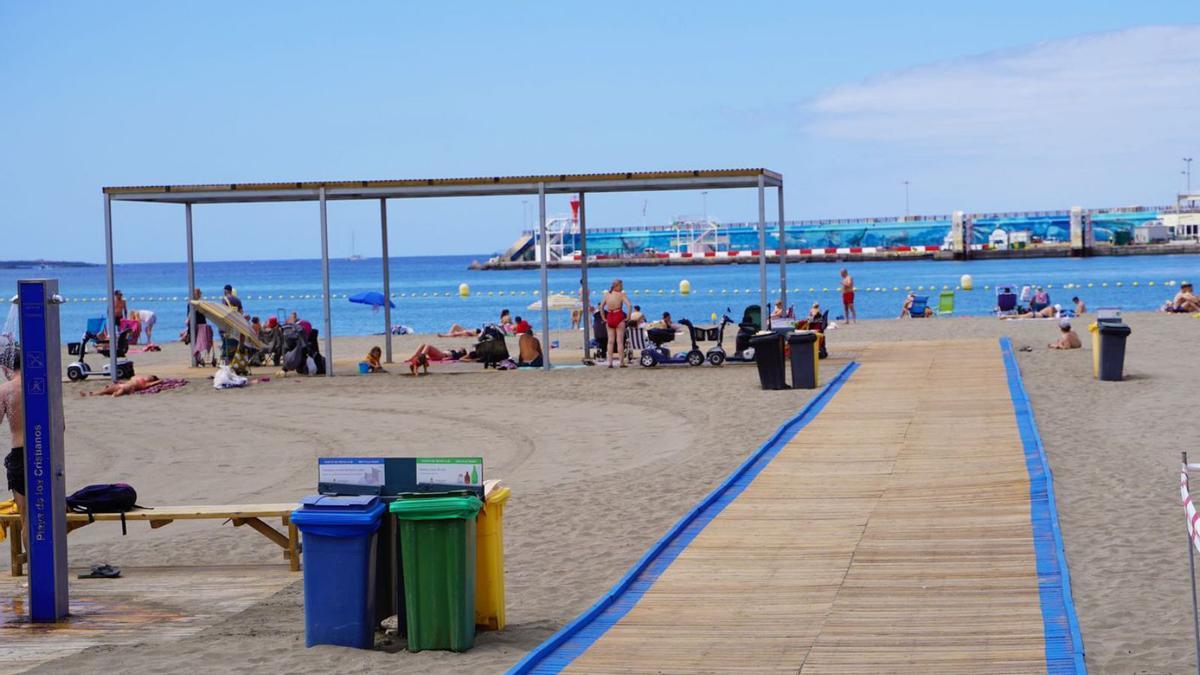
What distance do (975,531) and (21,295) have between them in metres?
5.53

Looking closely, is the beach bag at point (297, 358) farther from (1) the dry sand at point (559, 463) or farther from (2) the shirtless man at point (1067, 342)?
(2) the shirtless man at point (1067, 342)

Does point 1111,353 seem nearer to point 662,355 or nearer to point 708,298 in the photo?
point 662,355

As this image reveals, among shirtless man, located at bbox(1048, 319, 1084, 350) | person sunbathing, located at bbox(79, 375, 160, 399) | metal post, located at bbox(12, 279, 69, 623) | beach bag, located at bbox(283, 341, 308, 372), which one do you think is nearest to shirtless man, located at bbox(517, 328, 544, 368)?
Answer: beach bag, located at bbox(283, 341, 308, 372)

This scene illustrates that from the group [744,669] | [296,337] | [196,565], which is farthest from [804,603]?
[296,337]

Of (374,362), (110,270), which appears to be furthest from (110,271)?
(374,362)

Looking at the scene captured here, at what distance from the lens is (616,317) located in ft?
68.2

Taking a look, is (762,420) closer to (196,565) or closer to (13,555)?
(196,565)

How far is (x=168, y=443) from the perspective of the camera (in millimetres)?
15094

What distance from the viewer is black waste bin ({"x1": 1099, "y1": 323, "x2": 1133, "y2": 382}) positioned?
679 inches

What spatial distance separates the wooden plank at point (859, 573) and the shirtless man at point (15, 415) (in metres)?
3.77

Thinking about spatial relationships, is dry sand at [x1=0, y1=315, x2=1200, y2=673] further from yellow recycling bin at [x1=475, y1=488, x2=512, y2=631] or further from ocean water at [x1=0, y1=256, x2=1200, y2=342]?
ocean water at [x1=0, y1=256, x2=1200, y2=342]

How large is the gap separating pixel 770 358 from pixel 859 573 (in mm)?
9800

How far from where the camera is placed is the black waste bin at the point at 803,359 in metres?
16.9

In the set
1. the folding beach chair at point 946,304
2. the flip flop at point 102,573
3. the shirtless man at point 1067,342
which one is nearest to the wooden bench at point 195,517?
the flip flop at point 102,573
